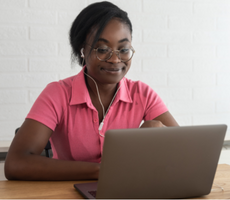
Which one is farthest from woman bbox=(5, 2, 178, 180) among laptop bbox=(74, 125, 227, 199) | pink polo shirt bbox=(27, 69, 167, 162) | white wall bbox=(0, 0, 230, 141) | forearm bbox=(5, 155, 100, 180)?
white wall bbox=(0, 0, 230, 141)

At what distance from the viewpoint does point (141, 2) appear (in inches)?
81.6

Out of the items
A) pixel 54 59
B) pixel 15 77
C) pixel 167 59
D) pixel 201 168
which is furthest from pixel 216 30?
pixel 201 168

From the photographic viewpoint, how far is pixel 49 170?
0.99 metres

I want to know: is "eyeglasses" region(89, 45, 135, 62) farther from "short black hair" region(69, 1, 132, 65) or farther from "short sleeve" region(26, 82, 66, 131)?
"short sleeve" region(26, 82, 66, 131)

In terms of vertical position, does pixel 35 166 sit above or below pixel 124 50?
below

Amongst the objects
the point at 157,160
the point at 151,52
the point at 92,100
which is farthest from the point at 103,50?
the point at 151,52

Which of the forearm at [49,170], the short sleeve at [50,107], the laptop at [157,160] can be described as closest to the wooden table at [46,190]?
the forearm at [49,170]

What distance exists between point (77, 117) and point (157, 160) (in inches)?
26.6

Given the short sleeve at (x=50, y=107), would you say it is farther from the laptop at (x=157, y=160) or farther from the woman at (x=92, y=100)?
the laptop at (x=157, y=160)

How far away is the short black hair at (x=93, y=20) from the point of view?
129cm

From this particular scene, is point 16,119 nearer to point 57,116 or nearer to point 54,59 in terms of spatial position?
point 54,59

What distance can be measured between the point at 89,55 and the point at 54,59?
676 millimetres

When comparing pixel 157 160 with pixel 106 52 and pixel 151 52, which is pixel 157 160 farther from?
pixel 151 52

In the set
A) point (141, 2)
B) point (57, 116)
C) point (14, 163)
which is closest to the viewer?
point (14, 163)
